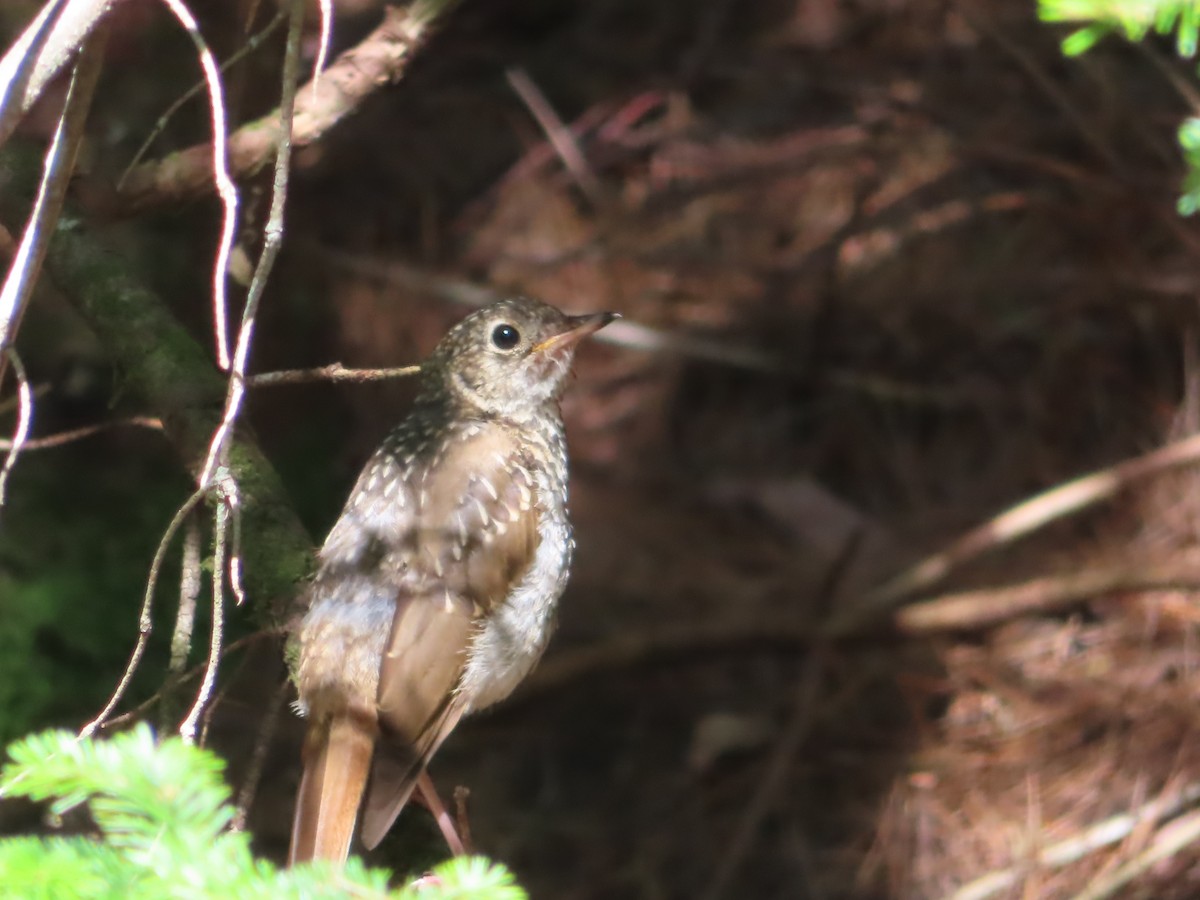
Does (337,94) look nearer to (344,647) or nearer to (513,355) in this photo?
(513,355)

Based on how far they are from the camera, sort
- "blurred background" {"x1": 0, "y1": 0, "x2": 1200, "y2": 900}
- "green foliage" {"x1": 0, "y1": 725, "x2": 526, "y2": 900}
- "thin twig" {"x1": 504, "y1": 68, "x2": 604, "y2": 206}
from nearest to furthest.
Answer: "green foliage" {"x1": 0, "y1": 725, "x2": 526, "y2": 900} → "blurred background" {"x1": 0, "y1": 0, "x2": 1200, "y2": 900} → "thin twig" {"x1": 504, "y1": 68, "x2": 604, "y2": 206}

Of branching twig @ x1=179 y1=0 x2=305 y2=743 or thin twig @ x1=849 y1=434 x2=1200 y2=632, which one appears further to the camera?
thin twig @ x1=849 y1=434 x2=1200 y2=632

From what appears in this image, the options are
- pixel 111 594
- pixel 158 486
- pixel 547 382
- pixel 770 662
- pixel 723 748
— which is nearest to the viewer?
pixel 547 382

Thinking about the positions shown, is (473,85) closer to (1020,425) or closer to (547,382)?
(1020,425)

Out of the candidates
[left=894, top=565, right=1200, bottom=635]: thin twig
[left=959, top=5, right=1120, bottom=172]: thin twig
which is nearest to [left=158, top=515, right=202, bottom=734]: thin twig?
[left=894, top=565, right=1200, bottom=635]: thin twig

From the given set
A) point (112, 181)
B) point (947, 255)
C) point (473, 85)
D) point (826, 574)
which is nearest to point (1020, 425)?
point (947, 255)

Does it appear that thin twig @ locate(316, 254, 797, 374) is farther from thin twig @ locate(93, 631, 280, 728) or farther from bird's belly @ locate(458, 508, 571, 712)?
thin twig @ locate(93, 631, 280, 728)
